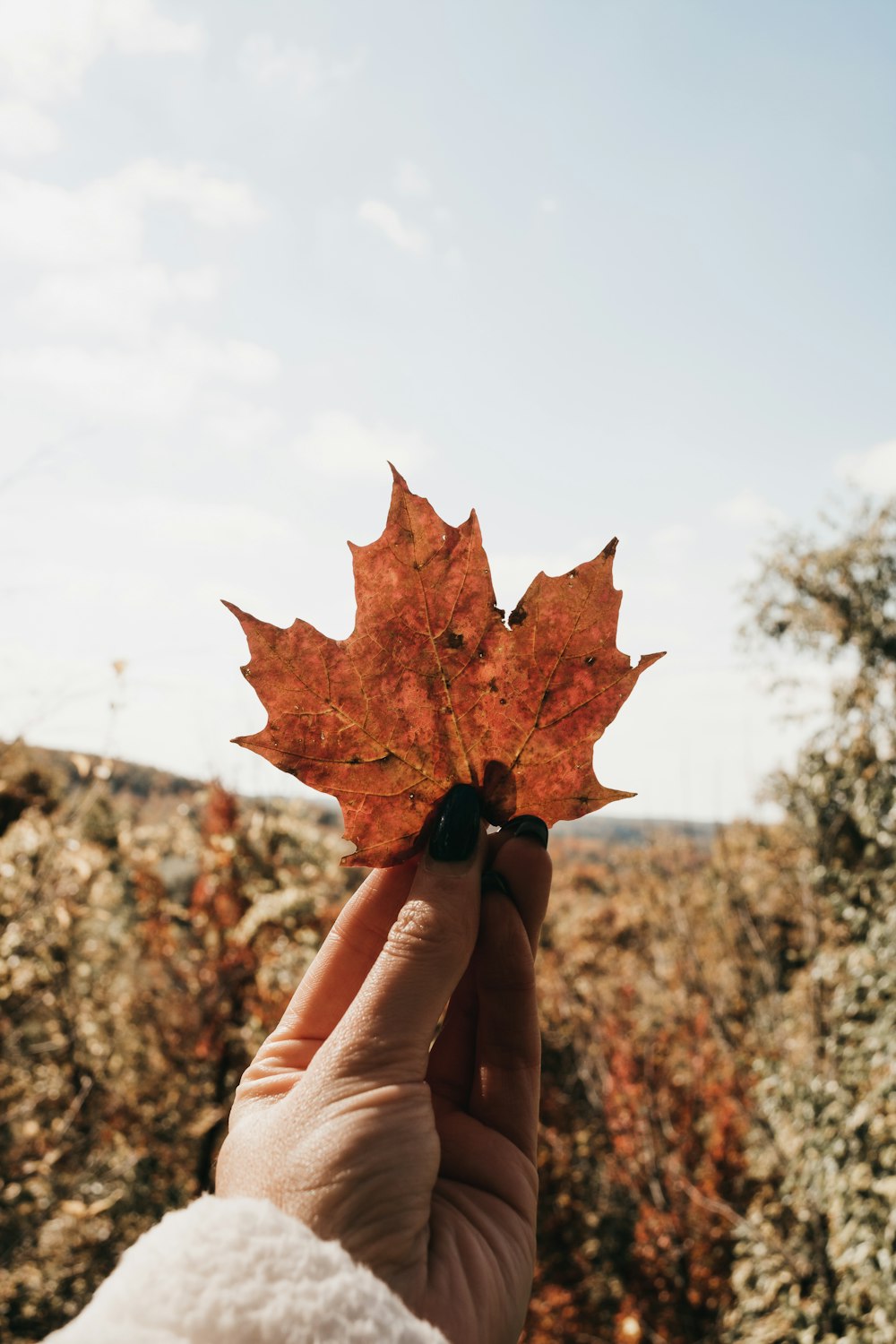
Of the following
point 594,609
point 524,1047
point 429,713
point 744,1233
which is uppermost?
point 594,609

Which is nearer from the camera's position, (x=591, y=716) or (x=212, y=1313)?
(x=212, y=1313)

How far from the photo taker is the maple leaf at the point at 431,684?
54.4 inches

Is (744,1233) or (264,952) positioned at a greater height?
(264,952)

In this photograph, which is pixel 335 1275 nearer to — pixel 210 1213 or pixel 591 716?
pixel 210 1213

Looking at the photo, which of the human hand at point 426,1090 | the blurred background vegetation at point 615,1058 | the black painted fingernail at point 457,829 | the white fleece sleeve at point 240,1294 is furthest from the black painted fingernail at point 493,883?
the blurred background vegetation at point 615,1058

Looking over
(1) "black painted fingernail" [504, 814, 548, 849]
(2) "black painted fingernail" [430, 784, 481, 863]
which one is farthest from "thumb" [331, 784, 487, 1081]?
(1) "black painted fingernail" [504, 814, 548, 849]

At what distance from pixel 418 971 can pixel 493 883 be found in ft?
0.98

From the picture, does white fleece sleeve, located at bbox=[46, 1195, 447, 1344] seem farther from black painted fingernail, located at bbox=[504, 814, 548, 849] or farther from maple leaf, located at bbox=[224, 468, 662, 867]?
black painted fingernail, located at bbox=[504, 814, 548, 849]

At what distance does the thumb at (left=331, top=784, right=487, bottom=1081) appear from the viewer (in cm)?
118

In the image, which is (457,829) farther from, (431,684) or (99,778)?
(99,778)

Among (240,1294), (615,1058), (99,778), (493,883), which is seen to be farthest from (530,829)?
(615,1058)

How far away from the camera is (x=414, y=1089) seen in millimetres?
1194

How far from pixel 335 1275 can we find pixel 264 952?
765 cm

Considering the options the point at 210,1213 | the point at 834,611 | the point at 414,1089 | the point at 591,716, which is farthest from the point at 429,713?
the point at 834,611
